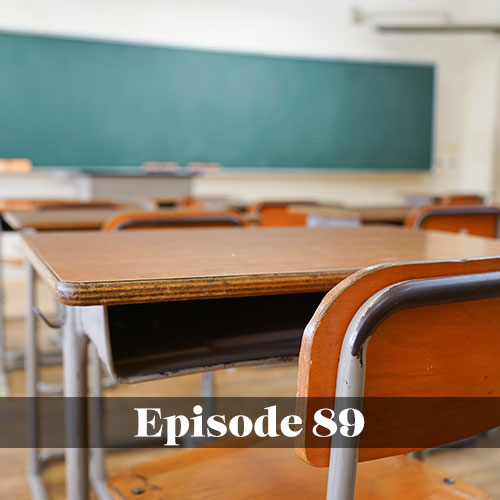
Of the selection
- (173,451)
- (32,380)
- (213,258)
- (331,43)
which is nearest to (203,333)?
(213,258)

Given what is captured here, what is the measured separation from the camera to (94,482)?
1590 millimetres

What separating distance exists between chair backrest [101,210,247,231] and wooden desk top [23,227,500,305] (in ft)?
0.59

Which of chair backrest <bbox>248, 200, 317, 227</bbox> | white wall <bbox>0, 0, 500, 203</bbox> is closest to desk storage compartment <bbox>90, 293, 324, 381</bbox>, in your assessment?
chair backrest <bbox>248, 200, 317, 227</bbox>

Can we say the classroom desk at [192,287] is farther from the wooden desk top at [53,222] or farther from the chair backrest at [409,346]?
the wooden desk top at [53,222]

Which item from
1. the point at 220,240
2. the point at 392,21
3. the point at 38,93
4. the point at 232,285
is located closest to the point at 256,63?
the point at 392,21

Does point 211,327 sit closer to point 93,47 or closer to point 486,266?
point 486,266

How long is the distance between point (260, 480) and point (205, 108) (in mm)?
5822

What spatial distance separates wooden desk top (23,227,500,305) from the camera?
0.78 m

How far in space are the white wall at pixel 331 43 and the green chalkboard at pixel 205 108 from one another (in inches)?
6.5

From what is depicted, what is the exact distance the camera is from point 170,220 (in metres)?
1.71

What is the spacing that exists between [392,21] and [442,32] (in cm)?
63

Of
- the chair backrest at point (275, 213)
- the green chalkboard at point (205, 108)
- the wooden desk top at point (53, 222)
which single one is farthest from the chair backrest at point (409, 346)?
the green chalkboard at point (205, 108)

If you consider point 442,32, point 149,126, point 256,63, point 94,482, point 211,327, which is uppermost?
point 442,32

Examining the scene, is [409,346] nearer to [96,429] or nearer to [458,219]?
[96,429]
